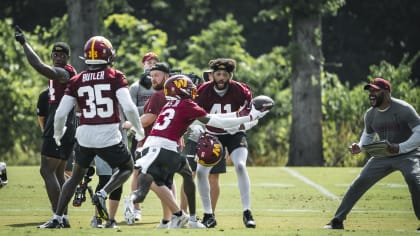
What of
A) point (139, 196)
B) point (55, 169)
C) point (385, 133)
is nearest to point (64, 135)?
point (55, 169)

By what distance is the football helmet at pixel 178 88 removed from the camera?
40.6 ft

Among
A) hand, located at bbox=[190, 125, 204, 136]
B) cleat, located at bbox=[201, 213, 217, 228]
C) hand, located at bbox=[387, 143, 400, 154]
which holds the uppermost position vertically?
hand, located at bbox=[190, 125, 204, 136]

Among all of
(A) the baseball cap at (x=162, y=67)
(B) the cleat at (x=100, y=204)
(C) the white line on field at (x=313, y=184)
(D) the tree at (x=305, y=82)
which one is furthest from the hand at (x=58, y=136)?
(D) the tree at (x=305, y=82)

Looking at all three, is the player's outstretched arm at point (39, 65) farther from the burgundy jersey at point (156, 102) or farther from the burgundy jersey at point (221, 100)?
the burgundy jersey at point (221, 100)

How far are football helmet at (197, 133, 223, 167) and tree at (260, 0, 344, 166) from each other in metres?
15.8

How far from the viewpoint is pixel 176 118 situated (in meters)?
12.3

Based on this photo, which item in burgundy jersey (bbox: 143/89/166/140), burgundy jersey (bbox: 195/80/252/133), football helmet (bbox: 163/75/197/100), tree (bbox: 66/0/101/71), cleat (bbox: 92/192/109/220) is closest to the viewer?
cleat (bbox: 92/192/109/220)

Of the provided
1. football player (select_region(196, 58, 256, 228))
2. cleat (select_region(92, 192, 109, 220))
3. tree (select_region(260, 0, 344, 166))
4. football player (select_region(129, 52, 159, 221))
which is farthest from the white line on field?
cleat (select_region(92, 192, 109, 220))

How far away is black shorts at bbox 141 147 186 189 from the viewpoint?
12234 millimetres

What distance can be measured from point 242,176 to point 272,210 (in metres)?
2.49

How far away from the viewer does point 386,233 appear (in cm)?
1171

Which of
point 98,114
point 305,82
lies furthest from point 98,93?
point 305,82

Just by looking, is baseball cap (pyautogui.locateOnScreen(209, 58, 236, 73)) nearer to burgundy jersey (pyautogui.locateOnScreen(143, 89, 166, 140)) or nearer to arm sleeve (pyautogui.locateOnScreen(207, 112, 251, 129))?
burgundy jersey (pyautogui.locateOnScreen(143, 89, 166, 140))

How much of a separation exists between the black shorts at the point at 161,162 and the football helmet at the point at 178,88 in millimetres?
620
